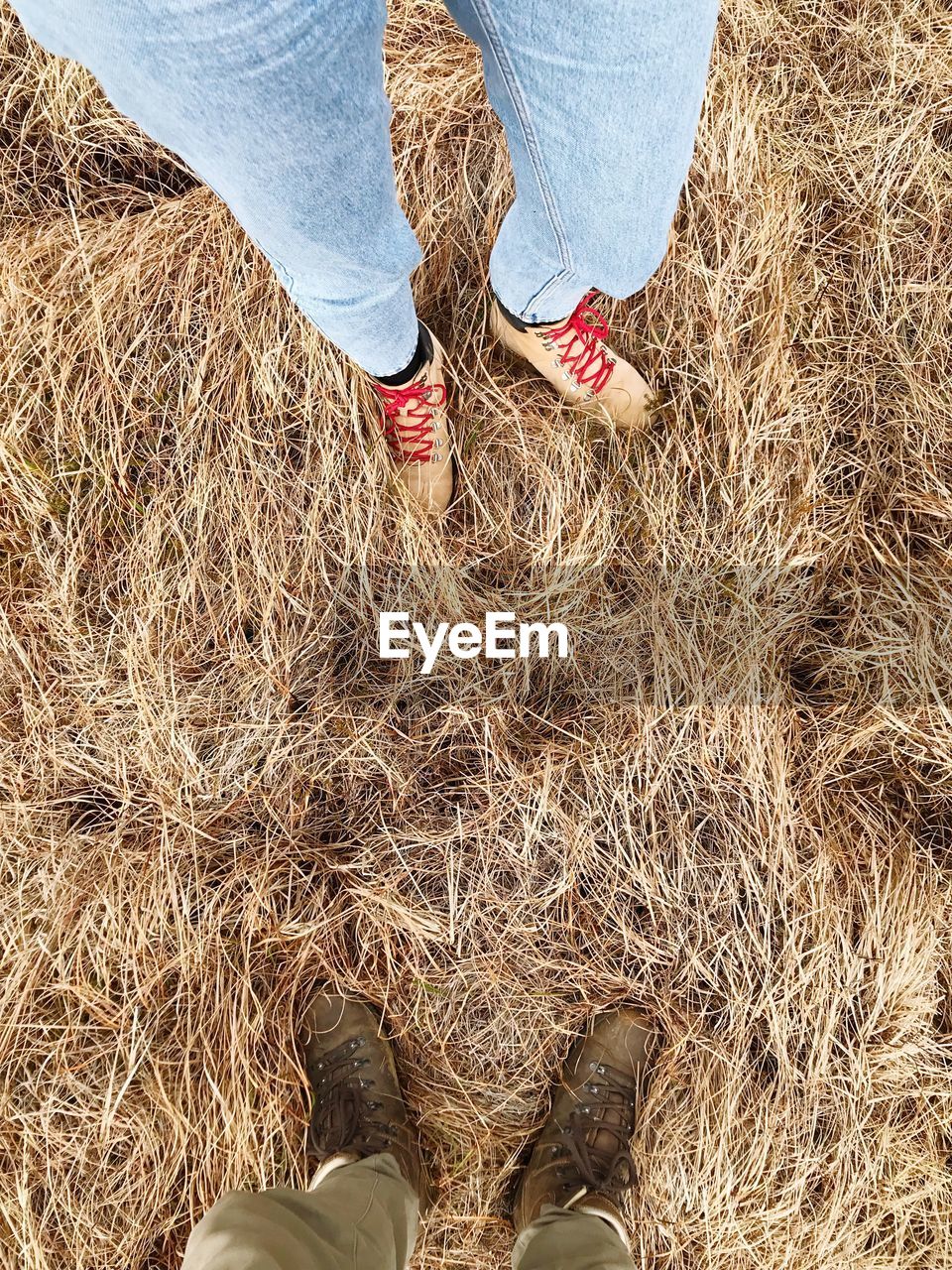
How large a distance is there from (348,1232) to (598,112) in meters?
1.10

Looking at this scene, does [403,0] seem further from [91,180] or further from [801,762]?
[801,762]

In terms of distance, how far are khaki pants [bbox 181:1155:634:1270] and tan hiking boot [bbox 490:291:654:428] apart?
105 centimetres

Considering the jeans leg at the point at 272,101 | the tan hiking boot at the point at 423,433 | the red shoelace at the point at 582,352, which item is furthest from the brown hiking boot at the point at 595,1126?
the jeans leg at the point at 272,101

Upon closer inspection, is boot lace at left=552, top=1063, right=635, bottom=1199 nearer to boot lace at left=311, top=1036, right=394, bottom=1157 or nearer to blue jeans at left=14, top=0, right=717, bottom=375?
boot lace at left=311, top=1036, right=394, bottom=1157

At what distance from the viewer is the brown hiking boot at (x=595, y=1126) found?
0.98 metres

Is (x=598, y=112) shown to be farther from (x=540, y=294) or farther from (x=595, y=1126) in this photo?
(x=595, y=1126)

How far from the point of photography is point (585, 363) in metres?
1.04

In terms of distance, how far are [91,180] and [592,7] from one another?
1097mm

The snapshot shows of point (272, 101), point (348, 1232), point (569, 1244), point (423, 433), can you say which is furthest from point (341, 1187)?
point (272, 101)

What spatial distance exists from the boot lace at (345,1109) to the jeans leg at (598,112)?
3.41 ft

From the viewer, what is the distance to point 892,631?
110cm

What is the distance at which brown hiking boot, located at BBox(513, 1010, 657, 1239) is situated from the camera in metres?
0.98

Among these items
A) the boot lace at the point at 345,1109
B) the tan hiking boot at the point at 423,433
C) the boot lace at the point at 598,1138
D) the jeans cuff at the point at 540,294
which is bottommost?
the boot lace at the point at 598,1138

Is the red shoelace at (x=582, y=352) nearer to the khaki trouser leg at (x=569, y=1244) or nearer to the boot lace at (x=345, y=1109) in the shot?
the boot lace at (x=345, y=1109)
